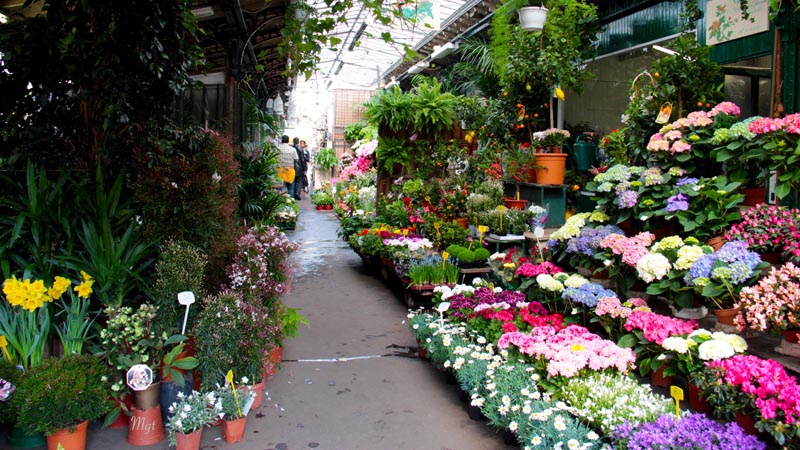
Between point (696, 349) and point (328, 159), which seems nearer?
point (696, 349)

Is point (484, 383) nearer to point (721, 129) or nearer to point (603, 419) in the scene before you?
point (603, 419)

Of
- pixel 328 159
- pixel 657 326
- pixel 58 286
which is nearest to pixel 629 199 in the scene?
pixel 657 326

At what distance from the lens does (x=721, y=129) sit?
14.5 ft

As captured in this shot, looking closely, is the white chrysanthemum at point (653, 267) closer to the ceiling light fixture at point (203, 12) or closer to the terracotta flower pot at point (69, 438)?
the terracotta flower pot at point (69, 438)

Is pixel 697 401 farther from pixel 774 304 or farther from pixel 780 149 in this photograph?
pixel 780 149

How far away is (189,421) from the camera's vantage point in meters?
3.32

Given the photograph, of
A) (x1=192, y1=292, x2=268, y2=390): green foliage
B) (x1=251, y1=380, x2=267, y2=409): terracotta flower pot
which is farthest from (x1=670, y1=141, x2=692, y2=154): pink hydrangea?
(x1=251, y1=380, x2=267, y2=409): terracotta flower pot

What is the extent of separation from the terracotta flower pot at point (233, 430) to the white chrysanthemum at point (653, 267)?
2.74 metres

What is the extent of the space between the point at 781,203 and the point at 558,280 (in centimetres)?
183

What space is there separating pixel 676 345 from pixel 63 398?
3.27 meters

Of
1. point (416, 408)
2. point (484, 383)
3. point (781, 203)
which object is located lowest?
point (416, 408)

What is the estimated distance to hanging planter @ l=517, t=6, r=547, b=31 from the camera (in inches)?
289

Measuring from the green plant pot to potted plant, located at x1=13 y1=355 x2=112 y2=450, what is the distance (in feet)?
0.61

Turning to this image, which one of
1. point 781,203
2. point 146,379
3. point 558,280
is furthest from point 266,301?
point 781,203
